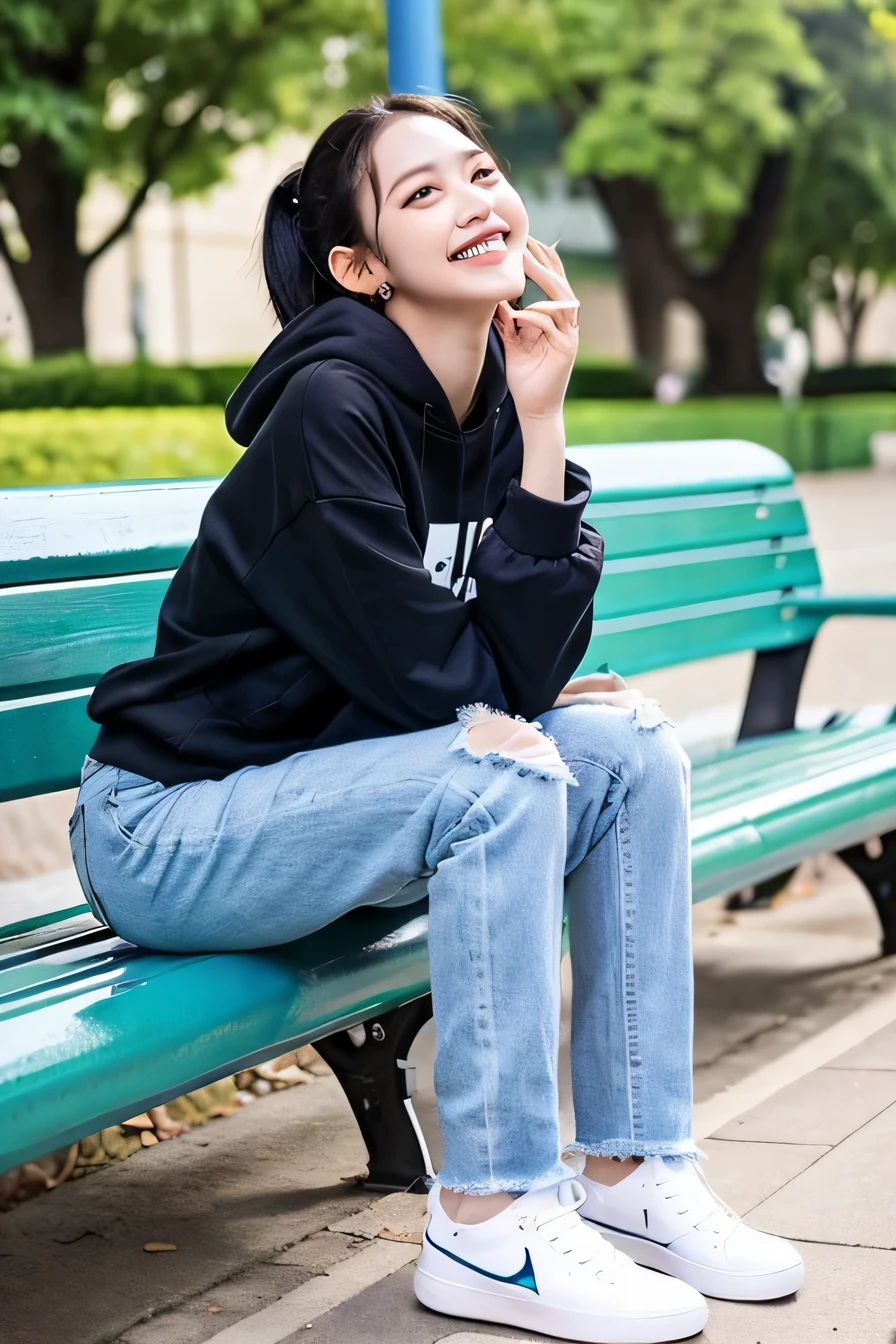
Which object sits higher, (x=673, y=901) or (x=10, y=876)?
(x=673, y=901)

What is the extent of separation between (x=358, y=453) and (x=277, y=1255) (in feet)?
3.85

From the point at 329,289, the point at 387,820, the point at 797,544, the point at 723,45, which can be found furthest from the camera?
the point at 723,45

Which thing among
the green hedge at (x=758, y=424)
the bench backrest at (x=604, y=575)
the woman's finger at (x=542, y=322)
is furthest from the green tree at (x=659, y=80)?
the woman's finger at (x=542, y=322)

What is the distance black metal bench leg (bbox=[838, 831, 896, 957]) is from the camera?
158 inches

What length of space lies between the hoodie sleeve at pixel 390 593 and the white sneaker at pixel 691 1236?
64cm

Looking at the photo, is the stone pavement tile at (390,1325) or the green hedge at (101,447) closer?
the stone pavement tile at (390,1325)

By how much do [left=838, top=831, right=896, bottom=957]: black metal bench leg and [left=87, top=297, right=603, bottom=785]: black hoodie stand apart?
73.6 inches

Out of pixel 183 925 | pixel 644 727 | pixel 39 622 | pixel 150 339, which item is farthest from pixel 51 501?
pixel 150 339

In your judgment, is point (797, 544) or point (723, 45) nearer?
point (797, 544)

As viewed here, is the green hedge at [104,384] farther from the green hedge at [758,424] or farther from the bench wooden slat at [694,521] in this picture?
the bench wooden slat at [694,521]

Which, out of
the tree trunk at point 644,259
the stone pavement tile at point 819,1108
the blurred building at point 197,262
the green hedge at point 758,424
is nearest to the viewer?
the stone pavement tile at point 819,1108

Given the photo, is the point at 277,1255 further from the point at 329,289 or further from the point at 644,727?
the point at 329,289

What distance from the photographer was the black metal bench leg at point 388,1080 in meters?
2.70

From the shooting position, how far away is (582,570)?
2.27 m
